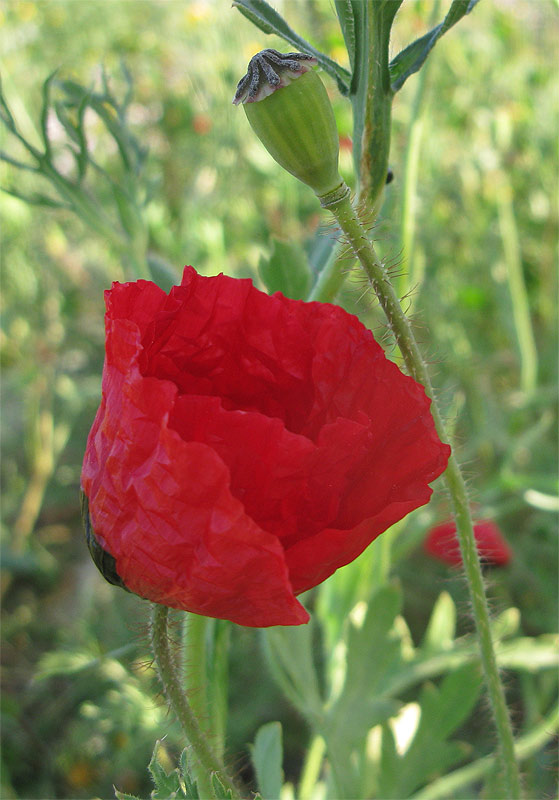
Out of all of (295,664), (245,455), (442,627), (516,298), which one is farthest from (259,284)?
(245,455)

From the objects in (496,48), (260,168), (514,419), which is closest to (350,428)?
(514,419)

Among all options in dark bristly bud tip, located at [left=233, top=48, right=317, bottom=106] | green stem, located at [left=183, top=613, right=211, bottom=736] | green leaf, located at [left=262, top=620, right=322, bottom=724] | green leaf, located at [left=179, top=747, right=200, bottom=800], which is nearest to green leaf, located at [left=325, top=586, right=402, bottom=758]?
green leaf, located at [left=262, top=620, right=322, bottom=724]

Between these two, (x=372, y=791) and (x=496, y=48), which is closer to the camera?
(x=372, y=791)

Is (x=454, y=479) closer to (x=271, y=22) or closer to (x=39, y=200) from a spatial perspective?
(x=271, y=22)

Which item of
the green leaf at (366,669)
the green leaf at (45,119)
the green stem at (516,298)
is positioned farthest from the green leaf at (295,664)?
the green stem at (516,298)

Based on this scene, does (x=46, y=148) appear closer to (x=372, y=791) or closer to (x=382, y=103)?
(x=382, y=103)

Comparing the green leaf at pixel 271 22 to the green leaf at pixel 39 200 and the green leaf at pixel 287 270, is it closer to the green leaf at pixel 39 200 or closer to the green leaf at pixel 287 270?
the green leaf at pixel 287 270
